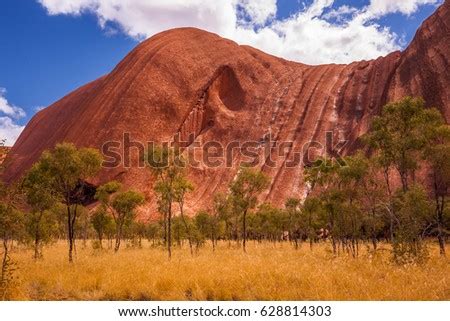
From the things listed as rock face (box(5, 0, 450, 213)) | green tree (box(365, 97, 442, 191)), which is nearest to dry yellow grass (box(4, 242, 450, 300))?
green tree (box(365, 97, 442, 191))

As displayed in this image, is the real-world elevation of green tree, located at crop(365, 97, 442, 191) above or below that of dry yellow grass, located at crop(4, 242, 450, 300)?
above

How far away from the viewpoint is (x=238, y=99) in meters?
93.1

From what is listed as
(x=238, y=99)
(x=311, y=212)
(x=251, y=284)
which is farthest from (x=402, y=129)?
(x=238, y=99)

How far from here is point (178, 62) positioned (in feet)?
303

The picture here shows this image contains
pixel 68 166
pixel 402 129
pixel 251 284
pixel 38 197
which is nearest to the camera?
pixel 251 284

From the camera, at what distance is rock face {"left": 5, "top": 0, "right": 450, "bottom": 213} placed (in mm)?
73062

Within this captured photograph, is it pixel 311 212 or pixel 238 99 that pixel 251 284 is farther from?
pixel 238 99

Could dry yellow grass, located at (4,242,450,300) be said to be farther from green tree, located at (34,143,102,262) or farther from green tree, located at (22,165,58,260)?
green tree, located at (22,165,58,260)

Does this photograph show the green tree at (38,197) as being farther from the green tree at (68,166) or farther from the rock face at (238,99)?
the rock face at (238,99)

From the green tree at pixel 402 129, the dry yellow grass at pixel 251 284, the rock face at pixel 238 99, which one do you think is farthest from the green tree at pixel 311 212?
the dry yellow grass at pixel 251 284

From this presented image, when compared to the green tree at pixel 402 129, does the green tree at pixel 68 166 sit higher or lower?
lower

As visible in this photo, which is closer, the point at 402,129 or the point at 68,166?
the point at 68,166

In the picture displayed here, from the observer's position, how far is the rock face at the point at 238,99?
240 ft

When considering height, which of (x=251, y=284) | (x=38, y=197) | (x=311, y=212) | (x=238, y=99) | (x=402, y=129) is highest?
(x=238, y=99)
